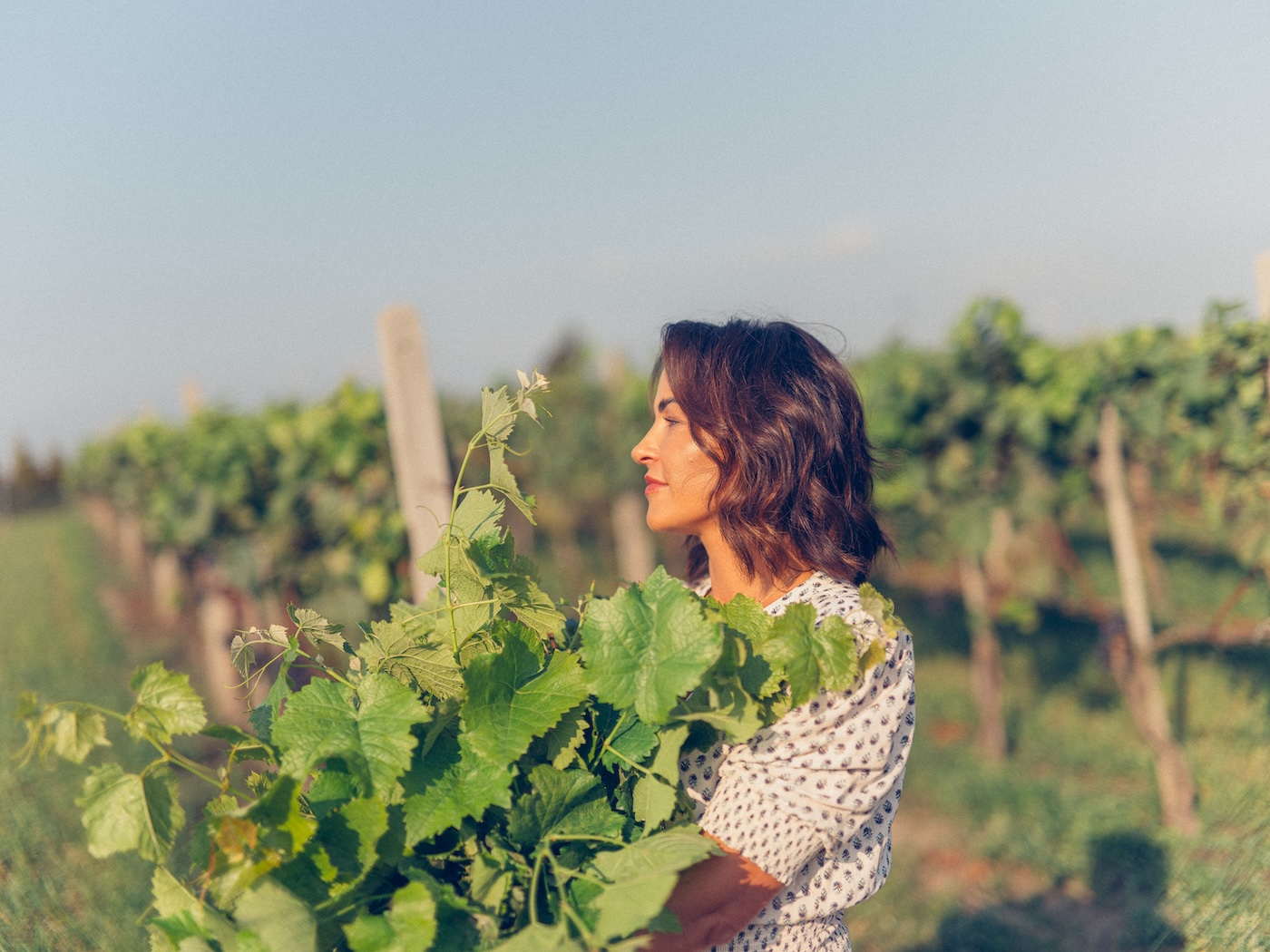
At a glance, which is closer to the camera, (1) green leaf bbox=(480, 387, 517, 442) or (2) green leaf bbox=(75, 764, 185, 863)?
(2) green leaf bbox=(75, 764, 185, 863)

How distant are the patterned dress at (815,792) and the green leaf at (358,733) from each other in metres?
0.50

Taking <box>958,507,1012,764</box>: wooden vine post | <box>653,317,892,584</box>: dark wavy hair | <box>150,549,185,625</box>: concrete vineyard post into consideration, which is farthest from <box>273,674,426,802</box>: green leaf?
<box>150,549,185,625</box>: concrete vineyard post

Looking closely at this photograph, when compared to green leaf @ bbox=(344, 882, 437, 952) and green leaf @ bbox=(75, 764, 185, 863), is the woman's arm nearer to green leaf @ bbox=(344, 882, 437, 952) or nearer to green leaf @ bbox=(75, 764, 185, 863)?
green leaf @ bbox=(344, 882, 437, 952)

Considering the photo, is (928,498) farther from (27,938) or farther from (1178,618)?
(27,938)

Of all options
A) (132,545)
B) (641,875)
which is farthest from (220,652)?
(132,545)

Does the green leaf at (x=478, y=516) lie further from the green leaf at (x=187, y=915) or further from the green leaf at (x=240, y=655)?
the green leaf at (x=187, y=915)

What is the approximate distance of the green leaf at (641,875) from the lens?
1.14 m

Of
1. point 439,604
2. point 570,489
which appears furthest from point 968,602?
point 439,604

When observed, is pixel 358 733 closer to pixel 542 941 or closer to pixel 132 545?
pixel 542 941

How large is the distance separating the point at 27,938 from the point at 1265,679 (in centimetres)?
481

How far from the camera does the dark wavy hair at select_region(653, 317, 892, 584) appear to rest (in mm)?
1788

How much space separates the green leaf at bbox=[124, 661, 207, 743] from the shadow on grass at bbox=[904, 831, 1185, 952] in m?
3.23

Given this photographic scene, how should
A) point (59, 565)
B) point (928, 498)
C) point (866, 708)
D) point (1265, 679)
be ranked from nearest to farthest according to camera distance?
1. point (866, 708)
2. point (1265, 679)
3. point (928, 498)
4. point (59, 565)

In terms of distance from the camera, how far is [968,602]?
583cm
